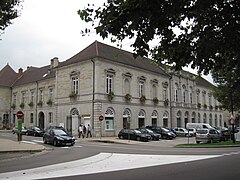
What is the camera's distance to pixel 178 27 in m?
9.72

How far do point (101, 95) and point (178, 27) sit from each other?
1277 inches

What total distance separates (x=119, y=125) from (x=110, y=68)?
8.23 metres

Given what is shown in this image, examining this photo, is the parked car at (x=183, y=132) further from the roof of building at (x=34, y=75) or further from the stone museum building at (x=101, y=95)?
the roof of building at (x=34, y=75)

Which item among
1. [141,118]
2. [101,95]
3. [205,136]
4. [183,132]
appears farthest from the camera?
[141,118]

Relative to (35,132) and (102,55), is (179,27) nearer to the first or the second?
(102,55)

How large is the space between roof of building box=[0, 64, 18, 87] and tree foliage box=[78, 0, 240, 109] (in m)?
59.7

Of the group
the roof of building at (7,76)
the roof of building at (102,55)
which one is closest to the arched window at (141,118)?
the roof of building at (102,55)

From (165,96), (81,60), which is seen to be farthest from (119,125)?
(165,96)

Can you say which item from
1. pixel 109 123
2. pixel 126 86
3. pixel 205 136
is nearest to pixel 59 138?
pixel 205 136

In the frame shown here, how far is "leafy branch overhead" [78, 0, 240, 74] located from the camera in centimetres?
730

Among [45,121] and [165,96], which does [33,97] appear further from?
[165,96]

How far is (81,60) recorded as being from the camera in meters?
44.0

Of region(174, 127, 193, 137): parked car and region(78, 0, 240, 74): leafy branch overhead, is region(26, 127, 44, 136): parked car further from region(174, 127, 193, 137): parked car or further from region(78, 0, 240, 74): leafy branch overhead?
region(78, 0, 240, 74): leafy branch overhead

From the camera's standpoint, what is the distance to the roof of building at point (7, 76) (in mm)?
65588
